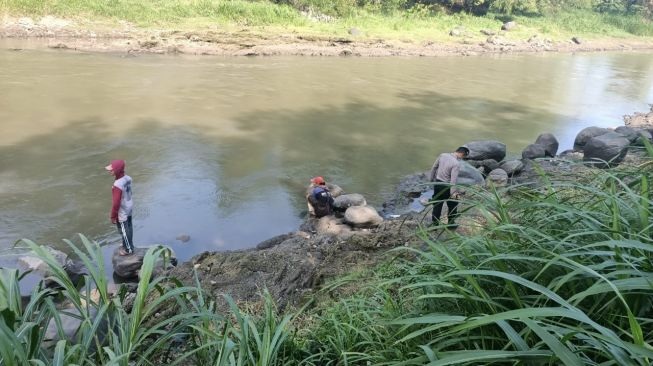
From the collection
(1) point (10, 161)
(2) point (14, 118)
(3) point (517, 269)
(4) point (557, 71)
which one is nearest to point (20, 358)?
(3) point (517, 269)

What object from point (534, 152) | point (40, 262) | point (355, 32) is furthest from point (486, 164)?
point (355, 32)

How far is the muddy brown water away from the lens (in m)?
→ 8.00

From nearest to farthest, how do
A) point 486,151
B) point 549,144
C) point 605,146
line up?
point 605,146 < point 486,151 < point 549,144

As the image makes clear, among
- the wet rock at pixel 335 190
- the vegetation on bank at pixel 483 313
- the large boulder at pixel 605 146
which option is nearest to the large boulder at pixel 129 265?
the vegetation on bank at pixel 483 313

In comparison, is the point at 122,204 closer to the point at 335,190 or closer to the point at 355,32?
the point at 335,190

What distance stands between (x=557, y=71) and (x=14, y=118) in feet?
84.8

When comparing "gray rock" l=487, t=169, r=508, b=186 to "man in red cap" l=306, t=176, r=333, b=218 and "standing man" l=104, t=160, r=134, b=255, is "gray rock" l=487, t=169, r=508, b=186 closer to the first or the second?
"man in red cap" l=306, t=176, r=333, b=218

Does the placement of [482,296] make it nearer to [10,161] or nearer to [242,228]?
[242,228]

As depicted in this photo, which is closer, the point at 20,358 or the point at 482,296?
the point at 20,358

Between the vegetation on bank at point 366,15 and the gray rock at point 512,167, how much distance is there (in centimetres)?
2035

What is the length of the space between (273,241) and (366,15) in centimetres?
3064

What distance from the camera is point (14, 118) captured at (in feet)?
40.0

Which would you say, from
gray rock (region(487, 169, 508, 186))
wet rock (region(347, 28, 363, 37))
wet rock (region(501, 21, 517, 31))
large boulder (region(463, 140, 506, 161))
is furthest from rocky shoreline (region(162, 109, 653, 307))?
wet rock (region(501, 21, 517, 31))

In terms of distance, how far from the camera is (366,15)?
3472 centimetres
